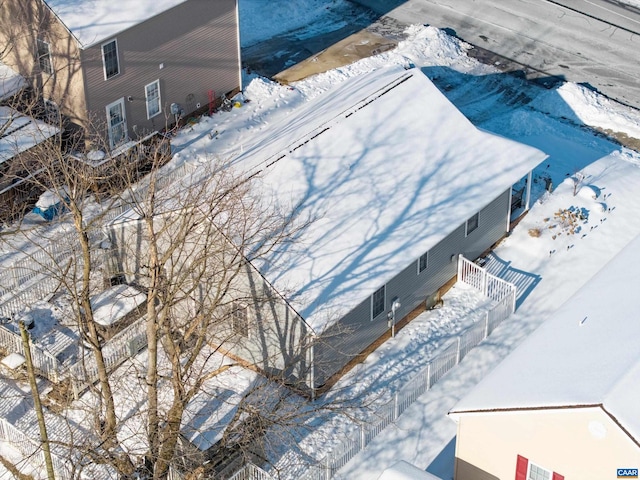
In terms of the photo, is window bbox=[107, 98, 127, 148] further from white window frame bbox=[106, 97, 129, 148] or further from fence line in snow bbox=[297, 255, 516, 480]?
fence line in snow bbox=[297, 255, 516, 480]

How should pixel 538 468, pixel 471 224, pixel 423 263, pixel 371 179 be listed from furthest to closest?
1. pixel 471 224
2. pixel 371 179
3. pixel 423 263
4. pixel 538 468

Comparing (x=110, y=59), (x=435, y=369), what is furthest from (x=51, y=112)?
(x=435, y=369)

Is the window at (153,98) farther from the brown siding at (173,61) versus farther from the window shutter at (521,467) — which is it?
the window shutter at (521,467)

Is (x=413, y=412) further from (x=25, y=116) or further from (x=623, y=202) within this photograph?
(x=25, y=116)

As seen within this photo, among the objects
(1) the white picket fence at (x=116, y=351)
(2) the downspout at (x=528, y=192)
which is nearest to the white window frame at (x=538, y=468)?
(1) the white picket fence at (x=116, y=351)

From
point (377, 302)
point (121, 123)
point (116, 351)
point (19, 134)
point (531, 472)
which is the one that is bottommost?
point (116, 351)

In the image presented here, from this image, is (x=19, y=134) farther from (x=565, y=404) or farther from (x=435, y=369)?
(x=565, y=404)

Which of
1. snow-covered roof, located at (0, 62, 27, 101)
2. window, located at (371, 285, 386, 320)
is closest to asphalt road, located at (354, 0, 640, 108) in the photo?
window, located at (371, 285, 386, 320)
